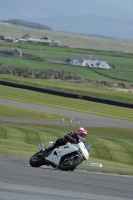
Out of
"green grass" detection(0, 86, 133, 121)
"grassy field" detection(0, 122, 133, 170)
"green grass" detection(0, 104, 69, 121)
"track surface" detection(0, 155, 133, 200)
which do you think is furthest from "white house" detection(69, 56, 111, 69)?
"track surface" detection(0, 155, 133, 200)

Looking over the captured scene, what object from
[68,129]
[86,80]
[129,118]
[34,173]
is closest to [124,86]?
[86,80]

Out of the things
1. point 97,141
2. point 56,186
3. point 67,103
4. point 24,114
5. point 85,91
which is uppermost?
point 56,186

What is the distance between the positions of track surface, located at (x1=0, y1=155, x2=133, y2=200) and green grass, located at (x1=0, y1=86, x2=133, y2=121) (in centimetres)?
4127

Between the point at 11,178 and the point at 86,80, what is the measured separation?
96.0 m

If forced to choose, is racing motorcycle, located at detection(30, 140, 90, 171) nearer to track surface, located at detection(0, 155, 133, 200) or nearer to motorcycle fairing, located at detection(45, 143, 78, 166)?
motorcycle fairing, located at detection(45, 143, 78, 166)

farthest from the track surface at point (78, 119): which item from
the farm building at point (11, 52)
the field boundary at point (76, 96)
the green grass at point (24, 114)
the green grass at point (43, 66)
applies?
the farm building at point (11, 52)

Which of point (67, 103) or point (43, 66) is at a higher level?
point (67, 103)

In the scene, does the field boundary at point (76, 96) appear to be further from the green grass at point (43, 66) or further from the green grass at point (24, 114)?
the green grass at point (43, 66)

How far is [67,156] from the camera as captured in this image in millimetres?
17234

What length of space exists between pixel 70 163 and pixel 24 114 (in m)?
35.6

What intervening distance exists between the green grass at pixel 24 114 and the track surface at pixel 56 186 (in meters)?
35.1

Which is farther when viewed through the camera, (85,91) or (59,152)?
(85,91)

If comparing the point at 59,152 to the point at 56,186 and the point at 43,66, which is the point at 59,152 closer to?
the point at 56,186

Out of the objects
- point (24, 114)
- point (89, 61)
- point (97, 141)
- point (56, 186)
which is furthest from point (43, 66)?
point (56, 186)
